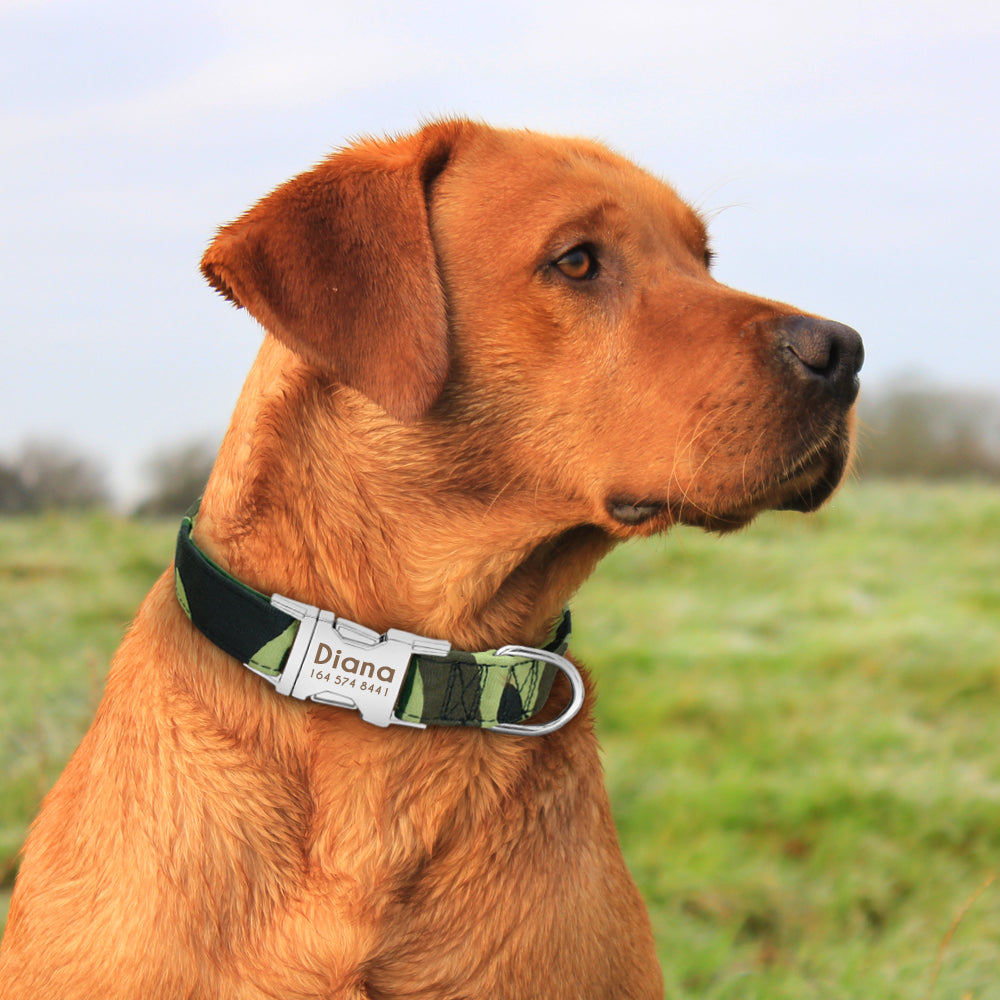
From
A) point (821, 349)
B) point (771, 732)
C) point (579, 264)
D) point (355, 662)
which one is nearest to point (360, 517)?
point (355, 662)

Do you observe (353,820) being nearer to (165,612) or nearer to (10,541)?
(165,612)

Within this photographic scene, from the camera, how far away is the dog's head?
2.67m

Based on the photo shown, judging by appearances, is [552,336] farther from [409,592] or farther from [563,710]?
[563,710]

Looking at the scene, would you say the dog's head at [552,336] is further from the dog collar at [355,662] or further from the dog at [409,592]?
the dog collar at [355,662]

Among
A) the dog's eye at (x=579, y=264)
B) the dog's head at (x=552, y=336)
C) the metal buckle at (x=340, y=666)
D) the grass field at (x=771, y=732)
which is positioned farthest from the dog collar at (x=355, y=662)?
the dog's eye at (x=579, y=264)

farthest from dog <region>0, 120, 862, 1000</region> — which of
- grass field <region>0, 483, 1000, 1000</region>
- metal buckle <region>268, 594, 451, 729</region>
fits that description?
grass field <region>0, 483, 1000, 1000</region>

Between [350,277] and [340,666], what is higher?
[350,277]

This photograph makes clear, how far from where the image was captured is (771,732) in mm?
6273

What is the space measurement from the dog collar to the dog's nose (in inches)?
38.3

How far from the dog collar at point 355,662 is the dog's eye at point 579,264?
959mm

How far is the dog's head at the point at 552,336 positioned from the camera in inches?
105

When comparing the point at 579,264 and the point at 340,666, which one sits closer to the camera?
the point at 340,666

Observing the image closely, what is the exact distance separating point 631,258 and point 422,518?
34.4 inches

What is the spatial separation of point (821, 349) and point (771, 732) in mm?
4028
